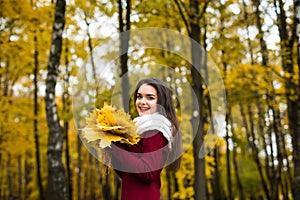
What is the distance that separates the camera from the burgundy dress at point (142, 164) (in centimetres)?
268

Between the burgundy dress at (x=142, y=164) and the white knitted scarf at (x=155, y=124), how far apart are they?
0.03m

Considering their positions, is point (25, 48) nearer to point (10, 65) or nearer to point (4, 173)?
point (10, 65)

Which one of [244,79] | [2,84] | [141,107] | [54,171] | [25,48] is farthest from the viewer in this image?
[2,84]

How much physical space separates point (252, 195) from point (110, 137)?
79.5ft

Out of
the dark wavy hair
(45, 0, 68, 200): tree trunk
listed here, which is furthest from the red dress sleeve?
(45, 0, 68, 200): tree trunk

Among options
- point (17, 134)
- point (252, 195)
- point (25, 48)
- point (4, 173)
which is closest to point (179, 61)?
point (25, 48)

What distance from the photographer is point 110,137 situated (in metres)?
2.64

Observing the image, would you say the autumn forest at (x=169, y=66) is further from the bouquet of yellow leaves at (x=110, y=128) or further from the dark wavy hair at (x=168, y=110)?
the dark wavy hair at (x=168, y=110)

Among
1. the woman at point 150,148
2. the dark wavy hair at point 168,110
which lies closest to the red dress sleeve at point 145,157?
the woman at point 150,148

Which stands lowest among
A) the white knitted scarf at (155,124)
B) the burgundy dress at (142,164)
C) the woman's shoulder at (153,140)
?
the burgundy dress at (142,164)

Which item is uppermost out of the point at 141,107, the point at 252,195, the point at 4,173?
the point at 141,107

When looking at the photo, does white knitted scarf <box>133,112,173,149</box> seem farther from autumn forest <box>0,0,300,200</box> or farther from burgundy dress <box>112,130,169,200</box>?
autumn forest <box>0,0,300,200</box>

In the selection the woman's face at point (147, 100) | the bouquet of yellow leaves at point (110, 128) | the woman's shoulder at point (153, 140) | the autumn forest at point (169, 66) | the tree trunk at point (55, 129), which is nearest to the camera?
the bouquet of yellow leaves at point (110, 128)

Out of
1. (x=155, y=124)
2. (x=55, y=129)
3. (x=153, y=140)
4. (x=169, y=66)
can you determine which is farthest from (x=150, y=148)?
(x=55, y=129)
